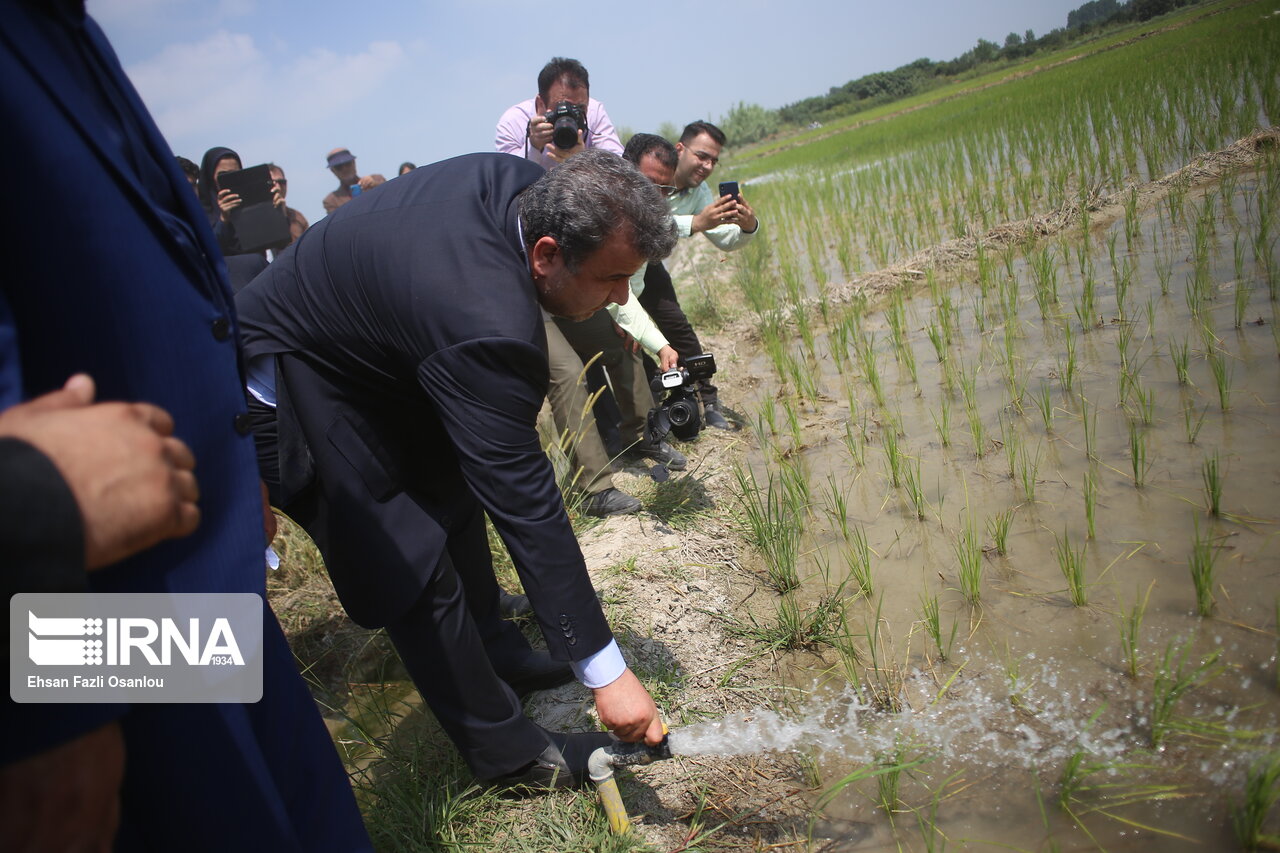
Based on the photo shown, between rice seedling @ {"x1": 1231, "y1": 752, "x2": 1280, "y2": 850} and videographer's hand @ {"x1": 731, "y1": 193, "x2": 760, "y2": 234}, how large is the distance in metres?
2.78

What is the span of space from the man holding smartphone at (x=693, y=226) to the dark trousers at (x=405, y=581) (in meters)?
2.28

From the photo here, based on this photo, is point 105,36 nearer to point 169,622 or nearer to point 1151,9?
point 169,622

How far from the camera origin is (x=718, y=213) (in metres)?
3.50

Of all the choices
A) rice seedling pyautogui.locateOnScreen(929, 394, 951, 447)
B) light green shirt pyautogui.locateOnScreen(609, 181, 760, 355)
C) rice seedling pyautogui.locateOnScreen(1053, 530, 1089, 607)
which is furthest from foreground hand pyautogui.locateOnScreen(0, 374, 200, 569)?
rice seedling pyautogui.locateOnScreen(929, 394, 951, 447)

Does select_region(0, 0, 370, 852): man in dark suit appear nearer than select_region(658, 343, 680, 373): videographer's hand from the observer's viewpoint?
Yes

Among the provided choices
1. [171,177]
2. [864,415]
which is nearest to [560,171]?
[171,177]

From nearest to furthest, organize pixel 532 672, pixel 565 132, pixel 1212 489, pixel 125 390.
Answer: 1. pixel 125 390
2. pixel 1212 489
3. pixel 532 672
4. pixel 565 132

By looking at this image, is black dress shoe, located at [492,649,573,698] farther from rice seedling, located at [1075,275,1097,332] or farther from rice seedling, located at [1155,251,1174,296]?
rice seedling, located at [1155,251,1174,296]

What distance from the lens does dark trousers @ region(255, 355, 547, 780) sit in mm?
1520

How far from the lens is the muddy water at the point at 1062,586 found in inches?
58.9

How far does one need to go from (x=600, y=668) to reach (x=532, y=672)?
83 centimetres

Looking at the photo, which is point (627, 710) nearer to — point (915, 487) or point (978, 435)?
point (915, 487)

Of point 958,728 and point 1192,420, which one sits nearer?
point 958,728

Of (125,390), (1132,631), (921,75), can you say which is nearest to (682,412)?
(1132,631)
